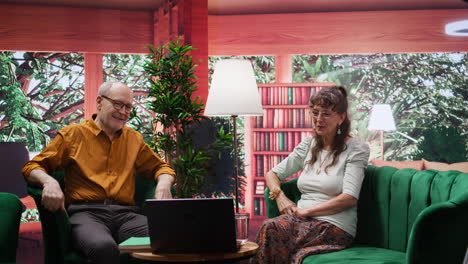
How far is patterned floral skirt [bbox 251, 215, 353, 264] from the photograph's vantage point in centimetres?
292

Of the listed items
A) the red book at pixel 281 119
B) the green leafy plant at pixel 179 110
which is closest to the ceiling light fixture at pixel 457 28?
the red book at pixel 281 119

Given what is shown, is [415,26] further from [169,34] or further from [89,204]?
[89,204]

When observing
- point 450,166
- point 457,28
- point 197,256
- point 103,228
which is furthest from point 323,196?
point 457,28

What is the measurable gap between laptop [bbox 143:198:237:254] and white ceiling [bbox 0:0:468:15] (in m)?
5.49

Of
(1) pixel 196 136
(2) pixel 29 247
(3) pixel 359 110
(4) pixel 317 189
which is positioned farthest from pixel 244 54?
(4) pixel 317 189

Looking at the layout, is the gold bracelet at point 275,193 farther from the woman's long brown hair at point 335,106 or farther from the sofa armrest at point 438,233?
the sofa armrest at point 438,233

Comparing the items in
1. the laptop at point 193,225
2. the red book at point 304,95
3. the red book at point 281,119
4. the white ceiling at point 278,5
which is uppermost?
the white ceiling at point 278,5

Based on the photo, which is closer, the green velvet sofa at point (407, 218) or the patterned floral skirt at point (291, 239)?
the green velvet sofa at point (407, 218)

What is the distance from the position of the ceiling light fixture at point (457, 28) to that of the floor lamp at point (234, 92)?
201 inches

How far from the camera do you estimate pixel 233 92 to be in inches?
144

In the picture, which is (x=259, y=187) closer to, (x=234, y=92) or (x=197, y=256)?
(x=234, y=92)

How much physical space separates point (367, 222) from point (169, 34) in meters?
4.21

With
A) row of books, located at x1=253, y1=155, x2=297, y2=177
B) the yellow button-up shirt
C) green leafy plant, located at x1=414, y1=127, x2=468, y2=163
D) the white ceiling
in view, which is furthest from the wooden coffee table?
green leafy plant, located at x1=414, y1=127, x2=468, y2=163

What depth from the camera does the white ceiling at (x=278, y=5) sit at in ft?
24.3
